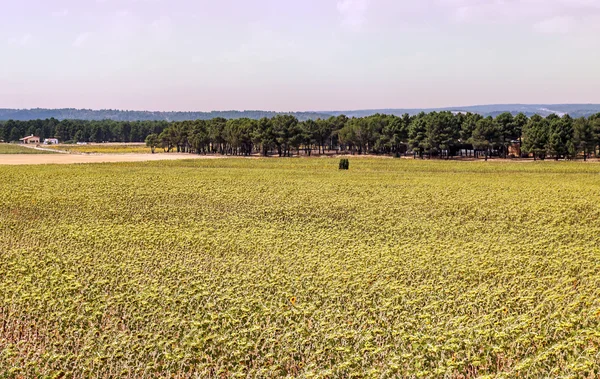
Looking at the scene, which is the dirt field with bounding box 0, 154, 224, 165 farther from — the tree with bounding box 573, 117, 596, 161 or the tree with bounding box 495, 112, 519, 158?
the tree with bounding box 573, 117, 596, 161

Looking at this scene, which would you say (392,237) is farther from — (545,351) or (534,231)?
(545,351)

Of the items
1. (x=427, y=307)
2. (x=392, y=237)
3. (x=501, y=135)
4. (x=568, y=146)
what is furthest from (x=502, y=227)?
(x=501, y=135)

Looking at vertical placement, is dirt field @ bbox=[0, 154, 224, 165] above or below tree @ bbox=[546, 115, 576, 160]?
below

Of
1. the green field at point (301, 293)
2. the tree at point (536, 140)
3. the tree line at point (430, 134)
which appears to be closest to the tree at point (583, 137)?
the tree line at point (430, 134)

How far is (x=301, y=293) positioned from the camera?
720 inches

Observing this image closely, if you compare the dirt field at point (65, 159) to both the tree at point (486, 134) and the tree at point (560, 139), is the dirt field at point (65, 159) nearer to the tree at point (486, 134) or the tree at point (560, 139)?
the tree at point (486, 134)

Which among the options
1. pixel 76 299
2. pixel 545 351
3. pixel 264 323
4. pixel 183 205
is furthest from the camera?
pixel 183 205

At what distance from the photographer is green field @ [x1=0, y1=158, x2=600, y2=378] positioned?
44.7 ft

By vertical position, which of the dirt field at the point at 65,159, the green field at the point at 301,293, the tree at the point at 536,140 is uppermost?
the tree at the point at 536,140

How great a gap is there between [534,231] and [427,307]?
1570 centimetres

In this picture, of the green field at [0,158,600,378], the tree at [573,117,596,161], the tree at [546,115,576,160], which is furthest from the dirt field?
the green field at [0,158,600,378]

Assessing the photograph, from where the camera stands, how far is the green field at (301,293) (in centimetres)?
1363

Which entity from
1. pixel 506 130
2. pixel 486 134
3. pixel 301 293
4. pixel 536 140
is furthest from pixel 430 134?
pixel 301 293

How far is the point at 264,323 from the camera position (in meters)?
15.8
